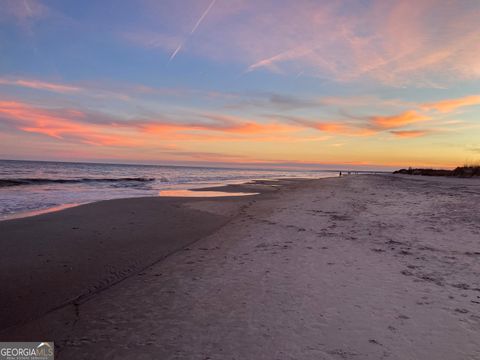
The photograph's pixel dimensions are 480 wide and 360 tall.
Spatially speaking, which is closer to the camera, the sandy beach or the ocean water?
the sandy beach

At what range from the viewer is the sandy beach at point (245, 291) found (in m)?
3.69

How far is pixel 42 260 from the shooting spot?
695 cm

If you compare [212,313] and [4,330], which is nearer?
[4,330]

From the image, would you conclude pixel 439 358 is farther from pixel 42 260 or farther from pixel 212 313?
pixel 42 260

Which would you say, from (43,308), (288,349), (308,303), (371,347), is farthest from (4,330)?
(371,347)

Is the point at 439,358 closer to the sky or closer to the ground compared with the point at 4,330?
closer to the sky

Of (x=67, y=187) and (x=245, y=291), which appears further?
(x=67, y=187)

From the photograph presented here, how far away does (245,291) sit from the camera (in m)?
5.27

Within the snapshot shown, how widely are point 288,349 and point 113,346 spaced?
81.4 inches

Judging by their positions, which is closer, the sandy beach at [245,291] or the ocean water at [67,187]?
the sandy beach at [245,291]

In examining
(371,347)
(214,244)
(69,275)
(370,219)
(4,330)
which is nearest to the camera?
(371,347)

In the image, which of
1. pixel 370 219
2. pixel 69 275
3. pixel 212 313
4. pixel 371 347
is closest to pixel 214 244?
pixel 69 275

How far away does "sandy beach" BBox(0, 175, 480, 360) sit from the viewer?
3.69 meters

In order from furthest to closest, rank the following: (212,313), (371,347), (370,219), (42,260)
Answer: (370,219)
(42,260)
(212,313)
(371,347)
